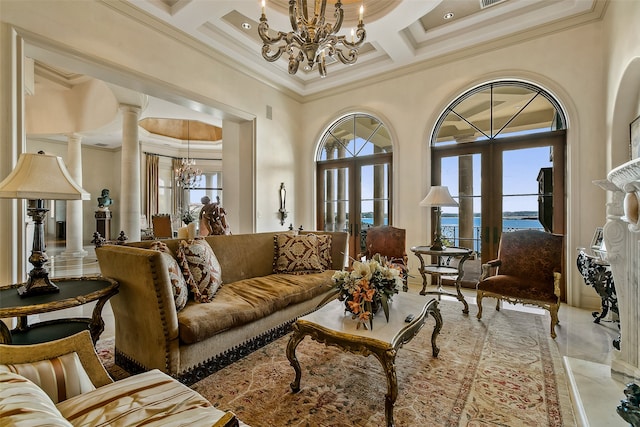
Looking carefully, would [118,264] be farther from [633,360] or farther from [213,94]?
[633,360]

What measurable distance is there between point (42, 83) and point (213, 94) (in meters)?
4.87

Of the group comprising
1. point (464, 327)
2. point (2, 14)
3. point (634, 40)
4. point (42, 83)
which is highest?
point (42, 83)

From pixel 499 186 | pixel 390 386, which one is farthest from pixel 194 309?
pixel 499 186

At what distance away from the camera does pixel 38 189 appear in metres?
1.80

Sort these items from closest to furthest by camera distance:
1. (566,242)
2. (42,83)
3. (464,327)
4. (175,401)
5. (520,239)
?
(175,401)
(464,327)
(520,239)
(566,242)
(42,83)

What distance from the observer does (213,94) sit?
14.3 feet

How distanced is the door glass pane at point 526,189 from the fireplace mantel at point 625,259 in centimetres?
212

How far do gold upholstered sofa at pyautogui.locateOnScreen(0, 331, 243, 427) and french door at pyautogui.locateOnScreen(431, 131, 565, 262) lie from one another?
4421mm

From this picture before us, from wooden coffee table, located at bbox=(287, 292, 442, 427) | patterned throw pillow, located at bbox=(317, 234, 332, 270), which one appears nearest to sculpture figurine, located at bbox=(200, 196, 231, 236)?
patterned throw pillow, located at bbox=(317, 234, 332, 270)

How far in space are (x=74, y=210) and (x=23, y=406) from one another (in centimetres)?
A: 917

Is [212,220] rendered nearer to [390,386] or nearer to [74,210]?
[390,386]

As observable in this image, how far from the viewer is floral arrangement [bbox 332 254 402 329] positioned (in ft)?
6.30

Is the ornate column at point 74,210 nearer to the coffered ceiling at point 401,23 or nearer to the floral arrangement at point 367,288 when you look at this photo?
the coffered ceiling at point 401,23

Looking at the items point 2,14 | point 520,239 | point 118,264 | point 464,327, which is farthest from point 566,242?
point 2,14
